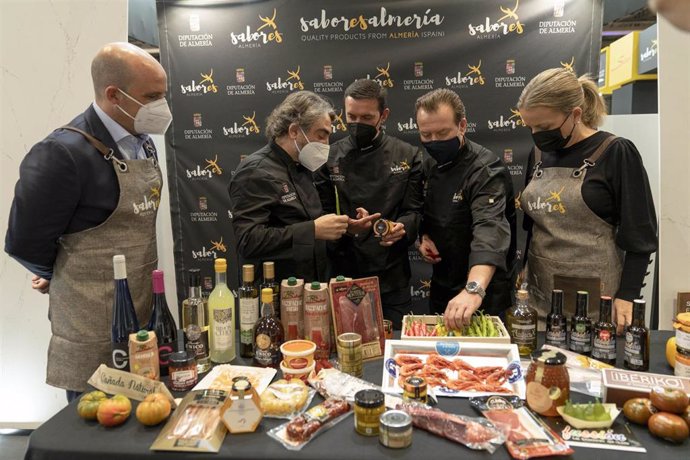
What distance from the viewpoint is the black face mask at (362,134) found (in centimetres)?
268

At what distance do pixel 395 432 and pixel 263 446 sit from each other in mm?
337

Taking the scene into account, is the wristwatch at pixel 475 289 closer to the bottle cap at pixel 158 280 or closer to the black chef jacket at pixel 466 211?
the black chef jacket at pixel 466 211

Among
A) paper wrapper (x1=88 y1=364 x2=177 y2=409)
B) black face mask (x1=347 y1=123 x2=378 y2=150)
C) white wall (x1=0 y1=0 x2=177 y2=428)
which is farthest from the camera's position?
white wall (x1=0 y1=0 x2=177 y2=428)

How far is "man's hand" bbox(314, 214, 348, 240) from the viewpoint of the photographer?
225cm

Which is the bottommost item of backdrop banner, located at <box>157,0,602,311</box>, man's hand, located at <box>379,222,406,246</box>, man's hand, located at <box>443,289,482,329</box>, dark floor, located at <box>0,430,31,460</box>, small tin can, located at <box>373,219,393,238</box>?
dark floor, located at <box>0,430,31,460</box>

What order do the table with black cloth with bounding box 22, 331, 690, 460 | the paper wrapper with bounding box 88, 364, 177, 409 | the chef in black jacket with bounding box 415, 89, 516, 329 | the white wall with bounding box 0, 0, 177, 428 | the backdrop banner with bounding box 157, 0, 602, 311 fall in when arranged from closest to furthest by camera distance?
the table with black cloth with bounding box 22, 331, 690, 460, the paper wrapper with bounding box 88, 364, 177, 409, the chef in black jacket with bounding box 415, 89, 516, 329, the white wall with bounding box 0, 0, 177, 428, the backdrop banner with bounding box 157, 0, 602, 311

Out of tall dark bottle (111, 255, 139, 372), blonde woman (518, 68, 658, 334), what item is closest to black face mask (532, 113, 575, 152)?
blonde woman (518, 68, 658, 334)

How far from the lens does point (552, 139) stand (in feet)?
7.21

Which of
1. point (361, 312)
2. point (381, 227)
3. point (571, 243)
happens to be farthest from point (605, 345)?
point (381, 227)

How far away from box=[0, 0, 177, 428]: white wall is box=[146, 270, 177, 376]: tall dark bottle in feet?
5.88

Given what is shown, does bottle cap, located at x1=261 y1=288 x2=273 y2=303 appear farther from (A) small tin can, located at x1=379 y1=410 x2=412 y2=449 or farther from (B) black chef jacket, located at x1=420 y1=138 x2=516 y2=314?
(B) black chef jacket, located at x1=420 y1=138 x2=516 y2=314

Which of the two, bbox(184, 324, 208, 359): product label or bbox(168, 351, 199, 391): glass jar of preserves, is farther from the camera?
bbox(184, 324, 208, 359): product label

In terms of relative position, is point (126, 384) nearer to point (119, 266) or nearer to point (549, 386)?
point (119, 266)

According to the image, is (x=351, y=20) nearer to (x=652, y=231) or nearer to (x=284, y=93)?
(x=284, y=93)
